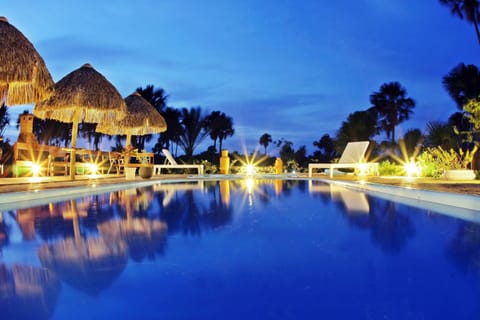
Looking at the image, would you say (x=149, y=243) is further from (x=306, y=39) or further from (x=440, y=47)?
(x=440, y=47)

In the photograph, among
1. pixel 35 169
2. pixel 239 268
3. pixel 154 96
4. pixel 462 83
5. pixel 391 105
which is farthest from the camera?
pixel 391 105

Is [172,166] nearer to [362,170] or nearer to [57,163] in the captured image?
[57,163]

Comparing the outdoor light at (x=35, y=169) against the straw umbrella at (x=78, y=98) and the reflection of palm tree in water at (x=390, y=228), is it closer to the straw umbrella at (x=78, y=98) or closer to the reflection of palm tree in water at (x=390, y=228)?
the straw umbrella at (x=78, y=98)

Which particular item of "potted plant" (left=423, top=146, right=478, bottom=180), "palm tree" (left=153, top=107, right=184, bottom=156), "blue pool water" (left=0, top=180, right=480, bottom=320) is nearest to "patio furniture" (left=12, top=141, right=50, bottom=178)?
"blue pool water" (left=0, top=180, right=480, bottom=320)

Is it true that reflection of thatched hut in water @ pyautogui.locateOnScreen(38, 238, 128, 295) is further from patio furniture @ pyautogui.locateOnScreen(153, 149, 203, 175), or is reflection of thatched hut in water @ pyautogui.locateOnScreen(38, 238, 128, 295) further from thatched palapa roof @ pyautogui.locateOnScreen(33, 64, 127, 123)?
patio furniture @ pyautogui.locateOnScreen(153, 149, 203, 175)

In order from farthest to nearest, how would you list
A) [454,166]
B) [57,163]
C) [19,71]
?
[57,163] < [454,166] < [19,71]

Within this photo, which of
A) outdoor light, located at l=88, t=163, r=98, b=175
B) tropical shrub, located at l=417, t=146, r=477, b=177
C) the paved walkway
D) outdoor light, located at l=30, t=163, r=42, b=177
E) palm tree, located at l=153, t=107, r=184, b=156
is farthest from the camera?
palm tree, located at l=153, t=107, r=184, b=156

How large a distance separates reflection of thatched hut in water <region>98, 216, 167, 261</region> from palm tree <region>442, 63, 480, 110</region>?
17.8m

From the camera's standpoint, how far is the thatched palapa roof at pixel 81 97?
29.0 feet

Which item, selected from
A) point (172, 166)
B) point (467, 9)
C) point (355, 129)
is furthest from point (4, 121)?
point (467, 9)

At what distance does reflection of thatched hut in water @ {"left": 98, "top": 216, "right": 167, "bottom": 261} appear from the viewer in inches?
97.7

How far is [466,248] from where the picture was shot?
258 centimetres

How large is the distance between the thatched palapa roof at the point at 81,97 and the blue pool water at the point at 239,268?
5.59 m

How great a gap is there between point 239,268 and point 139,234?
4.17 ft
